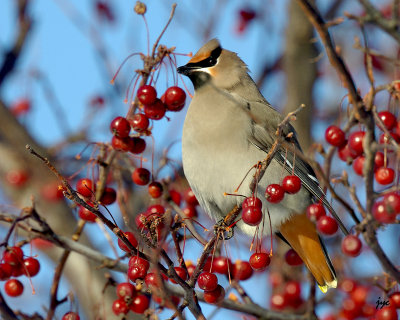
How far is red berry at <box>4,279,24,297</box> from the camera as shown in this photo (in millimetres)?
3045

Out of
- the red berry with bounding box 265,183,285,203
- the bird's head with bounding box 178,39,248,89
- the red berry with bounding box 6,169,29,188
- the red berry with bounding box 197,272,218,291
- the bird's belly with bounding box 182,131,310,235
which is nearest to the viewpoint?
the red berry with bounding box 197,272,218,291

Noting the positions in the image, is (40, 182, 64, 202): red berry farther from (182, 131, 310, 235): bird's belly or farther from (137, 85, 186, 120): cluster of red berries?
(137, 85, 186, 120): cluster of red berries

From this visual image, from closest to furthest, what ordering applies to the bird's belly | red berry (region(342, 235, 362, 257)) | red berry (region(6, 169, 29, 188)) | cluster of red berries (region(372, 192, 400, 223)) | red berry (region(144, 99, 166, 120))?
cluster of red berries (region(372, 192, 400, 223)), red berry (region(342, 235, 362, 257)), red berry (region(144, 99, 166, 120)), the bird's belly, red berry (region(6, 169, 29, 188))

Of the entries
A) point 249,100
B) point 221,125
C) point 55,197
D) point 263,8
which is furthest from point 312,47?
point 55,197

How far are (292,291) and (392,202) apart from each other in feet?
7.94

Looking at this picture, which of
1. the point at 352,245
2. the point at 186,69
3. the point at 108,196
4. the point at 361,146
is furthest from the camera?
the point at 186,69

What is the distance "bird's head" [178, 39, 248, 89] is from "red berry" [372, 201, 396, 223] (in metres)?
1.99

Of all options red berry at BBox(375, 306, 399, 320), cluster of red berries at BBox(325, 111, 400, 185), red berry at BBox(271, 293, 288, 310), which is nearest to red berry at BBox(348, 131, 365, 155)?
cluster of red berries at BBox(325, 111, 400, 185)

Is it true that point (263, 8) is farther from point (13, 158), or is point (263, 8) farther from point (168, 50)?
point (168, 50)

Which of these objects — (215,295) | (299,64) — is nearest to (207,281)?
(215,295)

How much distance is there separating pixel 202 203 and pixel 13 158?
187 centimetres

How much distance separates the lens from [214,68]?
4.23m

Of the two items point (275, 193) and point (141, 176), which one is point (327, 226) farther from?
point (141, 176)

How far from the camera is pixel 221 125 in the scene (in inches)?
149
